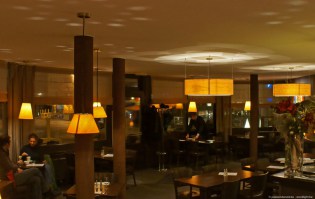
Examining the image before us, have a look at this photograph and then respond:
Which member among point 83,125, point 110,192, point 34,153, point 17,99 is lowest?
point 110,192

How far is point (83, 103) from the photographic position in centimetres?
423

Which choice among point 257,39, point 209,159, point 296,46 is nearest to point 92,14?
point 257,39

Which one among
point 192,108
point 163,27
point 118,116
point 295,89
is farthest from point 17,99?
point 192,108

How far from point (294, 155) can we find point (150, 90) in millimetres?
7551

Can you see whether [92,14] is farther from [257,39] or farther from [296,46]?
[296,46]

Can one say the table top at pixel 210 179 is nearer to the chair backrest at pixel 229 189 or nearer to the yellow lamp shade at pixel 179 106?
the chair backrest at pixel 229 189

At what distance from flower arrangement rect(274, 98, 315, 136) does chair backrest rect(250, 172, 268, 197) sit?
2152 millimetres

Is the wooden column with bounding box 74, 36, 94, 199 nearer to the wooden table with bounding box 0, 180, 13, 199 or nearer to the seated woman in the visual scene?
the wooden table with bounding box 0, 180, 13, 199

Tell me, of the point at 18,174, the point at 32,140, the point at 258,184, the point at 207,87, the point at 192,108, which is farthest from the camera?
Answer: the point at 192,108

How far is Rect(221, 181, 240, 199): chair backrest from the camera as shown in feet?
17.9

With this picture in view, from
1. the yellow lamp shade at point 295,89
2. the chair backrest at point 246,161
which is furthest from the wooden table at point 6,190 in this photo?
the yellow lamp shade at point 295,89

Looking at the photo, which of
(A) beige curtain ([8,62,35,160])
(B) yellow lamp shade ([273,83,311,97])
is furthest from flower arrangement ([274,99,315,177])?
(A) beige curtain ([8,62,35,160])

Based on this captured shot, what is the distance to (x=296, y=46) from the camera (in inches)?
216

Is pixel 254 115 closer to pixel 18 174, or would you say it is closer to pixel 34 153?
pixel 34 153
